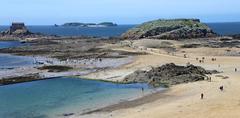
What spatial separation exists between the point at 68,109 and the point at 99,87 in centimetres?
1171

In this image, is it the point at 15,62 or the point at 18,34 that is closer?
the point at 15,62

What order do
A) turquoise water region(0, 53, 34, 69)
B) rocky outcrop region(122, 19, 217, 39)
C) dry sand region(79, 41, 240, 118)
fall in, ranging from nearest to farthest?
dry sand region(79, 41, 240, 118) < turquoise water region(0, 53, 34, 69) < rocky outcrop region(122, 19, 217, 39)

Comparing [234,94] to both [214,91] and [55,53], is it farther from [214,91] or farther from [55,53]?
[55,53]

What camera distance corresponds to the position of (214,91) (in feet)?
142

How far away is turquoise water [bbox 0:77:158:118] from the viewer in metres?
39.2

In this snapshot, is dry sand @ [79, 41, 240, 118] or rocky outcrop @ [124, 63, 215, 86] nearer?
dry sand @ [79, 41, 240, 118]

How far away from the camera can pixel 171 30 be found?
119250mm

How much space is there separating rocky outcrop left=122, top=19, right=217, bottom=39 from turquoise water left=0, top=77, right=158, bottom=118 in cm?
6121

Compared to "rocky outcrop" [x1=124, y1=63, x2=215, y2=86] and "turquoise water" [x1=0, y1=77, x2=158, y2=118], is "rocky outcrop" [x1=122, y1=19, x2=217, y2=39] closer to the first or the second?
"rocky outcrop" [x1=124, y1=63, x2=215, y2=86]

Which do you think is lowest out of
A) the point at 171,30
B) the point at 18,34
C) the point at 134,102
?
the point at 18,34

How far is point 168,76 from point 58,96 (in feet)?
45.4

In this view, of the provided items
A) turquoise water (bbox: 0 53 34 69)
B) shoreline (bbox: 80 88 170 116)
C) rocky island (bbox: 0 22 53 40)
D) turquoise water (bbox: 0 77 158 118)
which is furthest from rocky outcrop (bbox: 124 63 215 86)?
rocky island (bbox: 0 22 53 40)

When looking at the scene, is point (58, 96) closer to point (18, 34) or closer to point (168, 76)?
point (168, 76)

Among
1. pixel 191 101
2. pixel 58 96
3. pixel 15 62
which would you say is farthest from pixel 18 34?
pixel 191 101
